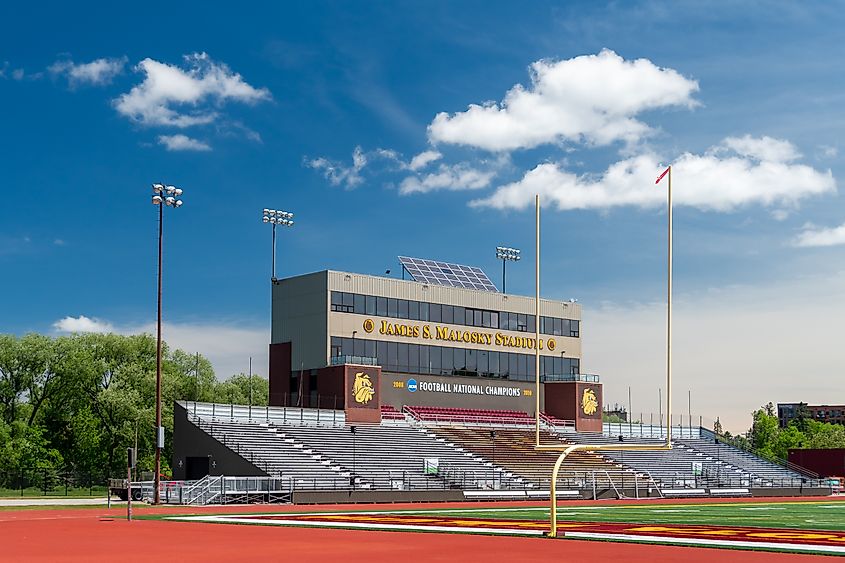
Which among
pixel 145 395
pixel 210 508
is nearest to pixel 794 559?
pixel 210 508

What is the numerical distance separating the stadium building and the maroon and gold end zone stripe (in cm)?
3057

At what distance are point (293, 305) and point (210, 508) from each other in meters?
27.3

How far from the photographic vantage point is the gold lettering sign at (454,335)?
71312 mm

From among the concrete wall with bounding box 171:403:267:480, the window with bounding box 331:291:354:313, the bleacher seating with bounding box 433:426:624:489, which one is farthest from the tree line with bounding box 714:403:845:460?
the concrete wall with bounding box 171:403:267:480

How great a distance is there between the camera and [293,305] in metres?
71.2

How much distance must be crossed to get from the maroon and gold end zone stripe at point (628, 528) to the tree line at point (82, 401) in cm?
5361

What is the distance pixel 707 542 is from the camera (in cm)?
2473

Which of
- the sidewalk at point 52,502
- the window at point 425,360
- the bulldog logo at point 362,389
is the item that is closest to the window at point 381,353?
the bulldog logo at point 362,389

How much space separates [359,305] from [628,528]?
41330 millimetres

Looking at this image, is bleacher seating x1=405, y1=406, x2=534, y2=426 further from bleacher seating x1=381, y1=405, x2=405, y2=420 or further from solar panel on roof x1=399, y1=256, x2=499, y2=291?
solar panel on roof x1=399, y1=256, x2=499, y2=291

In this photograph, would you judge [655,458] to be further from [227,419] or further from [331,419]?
[227,419]

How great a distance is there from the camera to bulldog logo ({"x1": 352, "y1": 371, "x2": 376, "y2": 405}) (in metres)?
67.4

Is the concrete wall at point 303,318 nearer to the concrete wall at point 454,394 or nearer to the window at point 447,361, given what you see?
the concrete wall at point 454,394

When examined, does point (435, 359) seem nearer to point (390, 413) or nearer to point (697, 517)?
point (390, 413)
